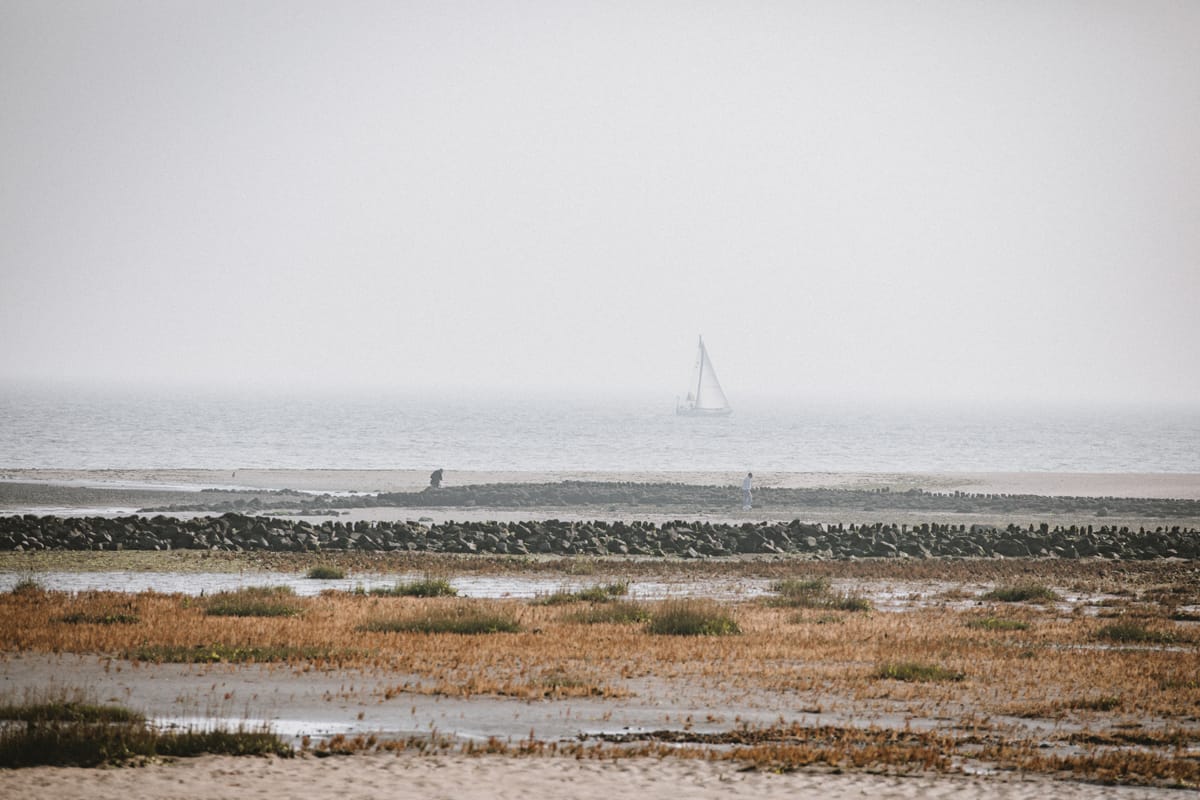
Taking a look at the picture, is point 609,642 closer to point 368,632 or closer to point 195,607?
point 368,632

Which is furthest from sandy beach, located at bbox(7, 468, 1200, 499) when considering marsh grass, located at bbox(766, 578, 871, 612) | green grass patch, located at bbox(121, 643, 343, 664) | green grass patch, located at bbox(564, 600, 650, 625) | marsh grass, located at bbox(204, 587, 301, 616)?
green grass patch, located at bbox(121, 643, 343, 664)

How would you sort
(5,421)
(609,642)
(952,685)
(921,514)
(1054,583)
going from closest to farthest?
(952,685), (609,642), (1054,583), (921,514), (5,421)

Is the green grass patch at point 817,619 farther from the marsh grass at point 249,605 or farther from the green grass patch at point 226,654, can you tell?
the marsh grass at point 249,605

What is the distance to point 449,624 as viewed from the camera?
26.0 m

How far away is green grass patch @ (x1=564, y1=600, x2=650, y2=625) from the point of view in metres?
28.1

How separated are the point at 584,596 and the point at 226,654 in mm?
11542

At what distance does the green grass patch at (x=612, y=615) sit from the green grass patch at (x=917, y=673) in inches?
291

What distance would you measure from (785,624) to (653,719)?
35.7ft

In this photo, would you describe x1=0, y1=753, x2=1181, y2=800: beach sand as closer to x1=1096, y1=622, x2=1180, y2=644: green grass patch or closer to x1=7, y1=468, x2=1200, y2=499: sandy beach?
x1=1096, y1=622, x2=1180, y2=644: green grass patch

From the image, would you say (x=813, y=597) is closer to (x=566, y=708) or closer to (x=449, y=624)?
(x=449, y=624)

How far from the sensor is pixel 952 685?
20891mm

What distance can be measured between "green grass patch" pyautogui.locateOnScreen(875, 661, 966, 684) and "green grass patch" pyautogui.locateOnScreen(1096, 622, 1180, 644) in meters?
6.50

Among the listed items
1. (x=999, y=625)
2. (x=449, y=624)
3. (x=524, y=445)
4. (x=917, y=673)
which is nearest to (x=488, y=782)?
(x=917, y=673)

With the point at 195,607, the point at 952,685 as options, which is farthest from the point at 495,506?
the point at 952,685
